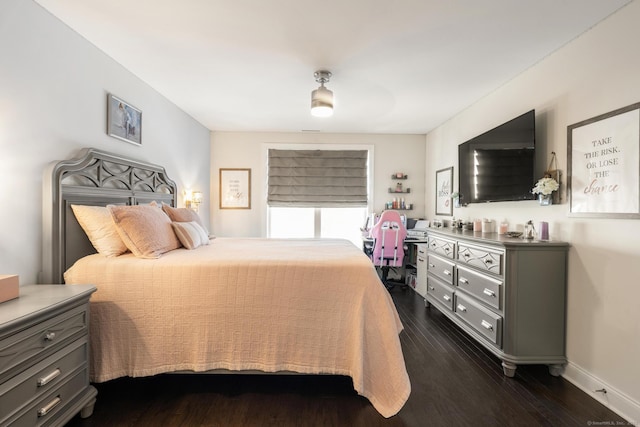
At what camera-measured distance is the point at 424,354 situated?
2.48 metres

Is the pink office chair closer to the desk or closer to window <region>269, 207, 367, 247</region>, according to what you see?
the desk

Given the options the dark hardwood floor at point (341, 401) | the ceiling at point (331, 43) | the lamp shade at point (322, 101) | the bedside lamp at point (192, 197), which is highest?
the ceiling at point (331, 43)

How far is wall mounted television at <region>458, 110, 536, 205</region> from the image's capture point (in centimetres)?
246

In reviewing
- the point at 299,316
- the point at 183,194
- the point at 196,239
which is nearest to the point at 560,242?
the point at 299,316

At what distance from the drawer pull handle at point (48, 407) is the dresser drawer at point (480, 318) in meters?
2.76

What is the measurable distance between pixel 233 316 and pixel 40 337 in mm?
914

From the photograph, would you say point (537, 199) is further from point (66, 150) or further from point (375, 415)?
point (66, 150)

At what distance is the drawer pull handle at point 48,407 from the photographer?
137 cm

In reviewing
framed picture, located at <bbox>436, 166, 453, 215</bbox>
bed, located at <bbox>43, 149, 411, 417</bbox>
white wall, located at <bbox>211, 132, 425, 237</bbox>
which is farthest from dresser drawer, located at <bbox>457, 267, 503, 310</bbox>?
white wall, located at <bbox>211, 132, 425, 237</bbox>

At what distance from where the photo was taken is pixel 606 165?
1.90 m

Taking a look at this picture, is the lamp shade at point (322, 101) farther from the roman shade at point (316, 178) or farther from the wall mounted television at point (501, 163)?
the roman shade at point (316, 178)

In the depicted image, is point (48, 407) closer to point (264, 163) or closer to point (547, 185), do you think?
point (547, 185)

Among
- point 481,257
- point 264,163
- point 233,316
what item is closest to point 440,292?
point 481,257

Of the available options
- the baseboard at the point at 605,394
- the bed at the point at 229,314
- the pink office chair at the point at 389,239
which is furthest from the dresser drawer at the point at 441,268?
the bed at the point at 229,314
